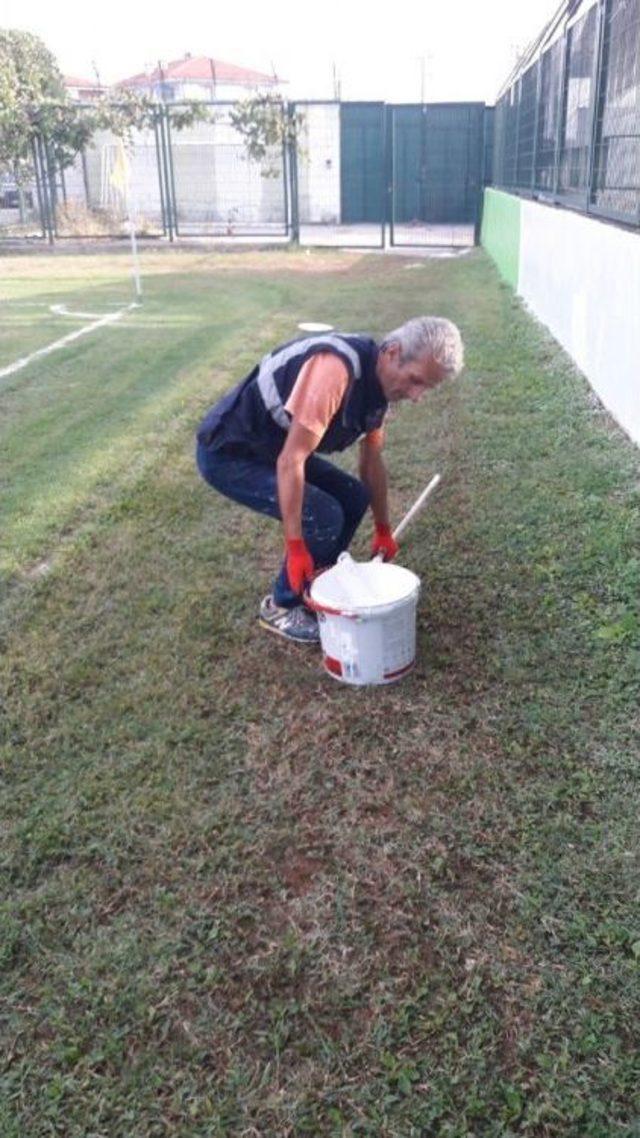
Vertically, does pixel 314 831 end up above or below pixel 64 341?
below

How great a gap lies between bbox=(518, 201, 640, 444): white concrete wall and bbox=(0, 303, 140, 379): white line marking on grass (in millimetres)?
4448

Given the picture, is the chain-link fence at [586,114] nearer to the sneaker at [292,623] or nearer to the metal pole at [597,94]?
the metal pole at [597,94]

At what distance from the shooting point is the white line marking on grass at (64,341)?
7738 millimetres

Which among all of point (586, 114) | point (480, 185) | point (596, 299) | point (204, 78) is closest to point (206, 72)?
point (204, 78)

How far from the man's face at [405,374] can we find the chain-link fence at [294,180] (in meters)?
15.3

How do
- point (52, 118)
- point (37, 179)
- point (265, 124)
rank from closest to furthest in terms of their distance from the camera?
1. point (265, 124)
2. point (52, 118)
3. point (37, 179)

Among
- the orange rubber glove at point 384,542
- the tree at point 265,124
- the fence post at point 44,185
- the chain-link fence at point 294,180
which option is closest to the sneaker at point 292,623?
the orange rubber glove at point 384,542

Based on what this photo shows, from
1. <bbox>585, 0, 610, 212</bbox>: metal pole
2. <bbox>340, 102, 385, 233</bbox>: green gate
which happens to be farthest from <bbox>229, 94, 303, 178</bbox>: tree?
<bbox>585, 0, 610, 212</bbox>: metal pole

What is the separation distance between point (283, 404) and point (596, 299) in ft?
12.5

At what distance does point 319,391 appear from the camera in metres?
2.71

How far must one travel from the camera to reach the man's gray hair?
269 centimetres

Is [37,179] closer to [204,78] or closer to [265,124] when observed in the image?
[265,124]

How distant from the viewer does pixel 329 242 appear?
61.2 feet

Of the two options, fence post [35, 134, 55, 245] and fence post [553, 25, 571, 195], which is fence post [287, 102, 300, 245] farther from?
fence post [553, 25, 571, 195]
